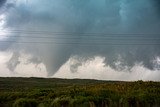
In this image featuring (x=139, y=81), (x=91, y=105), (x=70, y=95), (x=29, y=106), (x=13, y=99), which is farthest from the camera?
(x=139, y=81)

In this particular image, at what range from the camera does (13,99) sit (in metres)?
60.2

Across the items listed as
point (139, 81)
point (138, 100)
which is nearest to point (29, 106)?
point (138, 100)

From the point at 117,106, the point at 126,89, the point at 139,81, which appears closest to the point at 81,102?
the point at 117,106

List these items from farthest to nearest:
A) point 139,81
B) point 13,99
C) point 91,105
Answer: point 139,81 < point 13,99 < point 91,105

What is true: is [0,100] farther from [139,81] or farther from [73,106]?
[139,81]

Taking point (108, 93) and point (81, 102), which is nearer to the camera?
point (81, 102)

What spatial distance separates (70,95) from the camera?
56.5 m

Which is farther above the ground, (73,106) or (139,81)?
(139,81)

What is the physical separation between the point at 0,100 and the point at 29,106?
332 inches

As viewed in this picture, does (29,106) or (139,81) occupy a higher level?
(139,81)

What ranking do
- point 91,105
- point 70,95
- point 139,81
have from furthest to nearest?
point 139,81, point 70,95, point 91,105

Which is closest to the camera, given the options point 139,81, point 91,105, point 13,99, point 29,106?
point 91,105

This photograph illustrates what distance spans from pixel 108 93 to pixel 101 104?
4.76m

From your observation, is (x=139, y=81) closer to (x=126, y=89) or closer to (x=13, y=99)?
(x=126, y=89)
